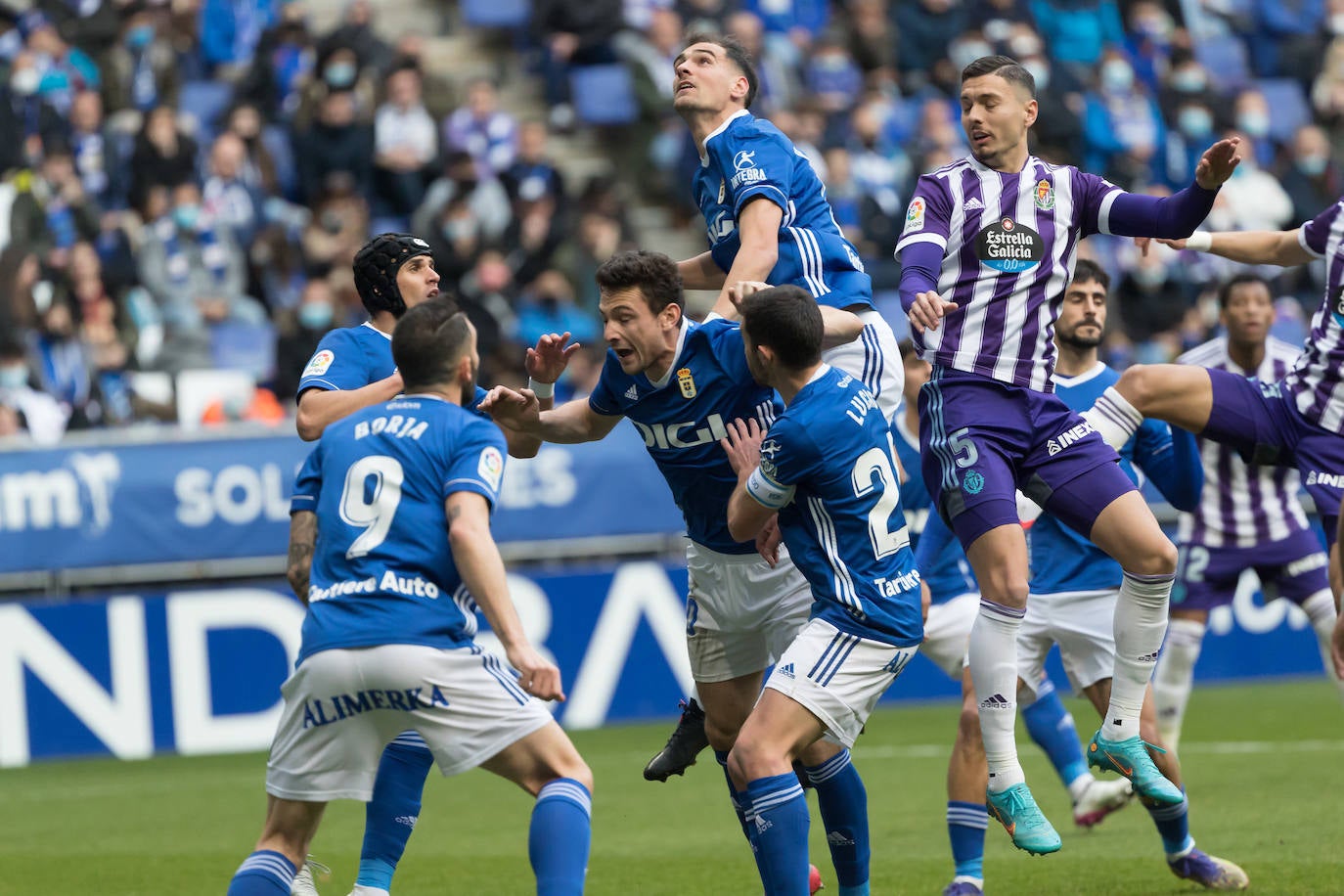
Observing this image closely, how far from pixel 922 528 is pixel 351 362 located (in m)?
3.58

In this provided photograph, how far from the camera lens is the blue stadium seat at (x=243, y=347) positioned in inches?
648

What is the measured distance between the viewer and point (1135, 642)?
7180mm

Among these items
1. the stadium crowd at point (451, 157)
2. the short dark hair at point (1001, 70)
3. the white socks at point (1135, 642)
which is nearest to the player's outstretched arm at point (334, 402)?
the short dark hair at point (1001, 70)

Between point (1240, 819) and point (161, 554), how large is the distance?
26.8ft

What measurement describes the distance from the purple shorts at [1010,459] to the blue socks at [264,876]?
8.98 feet

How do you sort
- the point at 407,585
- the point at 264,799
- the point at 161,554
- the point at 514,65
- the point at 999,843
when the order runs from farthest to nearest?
the point at 514,65
the point at 161,554
the point at 264,799
the point at 999,843
the point at 407,585

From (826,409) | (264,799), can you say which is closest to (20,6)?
(264,799)

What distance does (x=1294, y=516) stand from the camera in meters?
10.7

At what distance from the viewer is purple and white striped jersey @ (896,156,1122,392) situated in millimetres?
7098

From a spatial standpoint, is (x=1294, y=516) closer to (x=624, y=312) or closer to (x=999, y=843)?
(x=999, y=843)

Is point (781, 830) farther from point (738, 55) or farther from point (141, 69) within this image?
point (141, 69)

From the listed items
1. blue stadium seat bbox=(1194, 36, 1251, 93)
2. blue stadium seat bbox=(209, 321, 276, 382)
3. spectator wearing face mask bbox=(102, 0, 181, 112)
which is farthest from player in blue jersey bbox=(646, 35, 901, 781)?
blue stadium seat bbox=(1194, 36, 1251, 93)

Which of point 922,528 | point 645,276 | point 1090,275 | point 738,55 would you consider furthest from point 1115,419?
point 922,528

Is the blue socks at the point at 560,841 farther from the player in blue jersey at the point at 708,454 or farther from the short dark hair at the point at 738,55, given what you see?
the short dark hair at the point at 738,55
